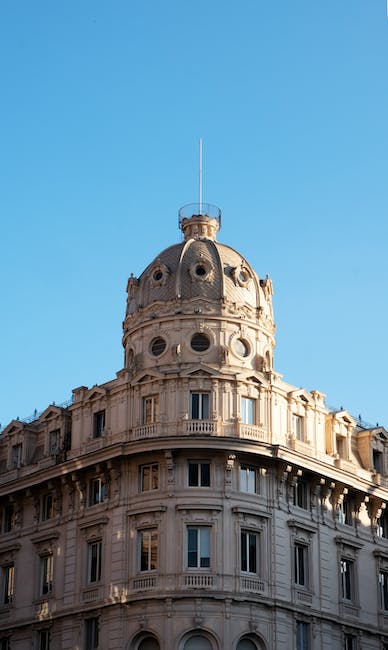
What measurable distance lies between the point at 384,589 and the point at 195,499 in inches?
662

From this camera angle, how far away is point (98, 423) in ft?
263

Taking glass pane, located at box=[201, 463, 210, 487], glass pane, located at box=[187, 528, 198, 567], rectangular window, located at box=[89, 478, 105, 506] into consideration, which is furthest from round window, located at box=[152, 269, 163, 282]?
glass pane, located at box=[187, 528, 198, 567]

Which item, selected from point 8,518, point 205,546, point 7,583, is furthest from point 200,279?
point 7,583

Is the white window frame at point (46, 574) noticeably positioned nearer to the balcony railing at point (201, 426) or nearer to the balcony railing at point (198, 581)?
the balcony railing at point (198, 581)

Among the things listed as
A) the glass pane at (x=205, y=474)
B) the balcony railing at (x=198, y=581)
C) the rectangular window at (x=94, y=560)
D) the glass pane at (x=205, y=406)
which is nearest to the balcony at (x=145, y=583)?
the balcony railing at (x=198, y=581)

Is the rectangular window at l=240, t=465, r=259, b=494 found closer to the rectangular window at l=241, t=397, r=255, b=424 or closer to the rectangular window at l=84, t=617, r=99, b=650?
the rectangular window at l=241, t=397, r=255, b=424

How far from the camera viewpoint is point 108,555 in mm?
75000

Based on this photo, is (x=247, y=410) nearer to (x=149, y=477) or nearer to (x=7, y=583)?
(x=149, y=477)

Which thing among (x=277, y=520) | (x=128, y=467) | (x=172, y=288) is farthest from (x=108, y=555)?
(x=172, y=288)

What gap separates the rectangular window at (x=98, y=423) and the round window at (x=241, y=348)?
29.2 ft

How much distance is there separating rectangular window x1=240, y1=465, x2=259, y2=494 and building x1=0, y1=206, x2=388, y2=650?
9 centimetres

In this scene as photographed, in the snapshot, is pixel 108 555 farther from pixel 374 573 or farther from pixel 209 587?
pixel 374 573

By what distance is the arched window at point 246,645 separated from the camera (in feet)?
235

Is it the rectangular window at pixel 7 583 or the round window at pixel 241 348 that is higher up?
the round window at pixel 241 348
